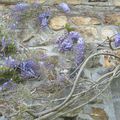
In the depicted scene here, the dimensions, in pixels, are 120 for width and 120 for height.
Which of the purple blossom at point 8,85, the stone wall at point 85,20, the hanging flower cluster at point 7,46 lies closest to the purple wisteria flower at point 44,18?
the stone wall at point 85,20

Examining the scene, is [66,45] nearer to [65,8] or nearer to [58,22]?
[58,22]

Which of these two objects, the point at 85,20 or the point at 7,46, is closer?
the point at 7,46

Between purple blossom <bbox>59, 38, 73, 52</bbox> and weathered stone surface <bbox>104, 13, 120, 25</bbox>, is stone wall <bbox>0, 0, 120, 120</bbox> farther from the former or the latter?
purple blossom <bbox>59, 38, 73, 52</bbox>

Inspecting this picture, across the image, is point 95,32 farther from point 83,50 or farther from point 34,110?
point 34,110

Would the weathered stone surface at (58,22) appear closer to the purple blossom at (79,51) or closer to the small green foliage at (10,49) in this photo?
the purple blossom at (79,51)

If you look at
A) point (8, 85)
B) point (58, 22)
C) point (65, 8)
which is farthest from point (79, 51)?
point (8, 85)

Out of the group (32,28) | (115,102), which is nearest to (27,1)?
(32,28)

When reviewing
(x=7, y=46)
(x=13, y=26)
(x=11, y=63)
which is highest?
(x=13, y=26)
